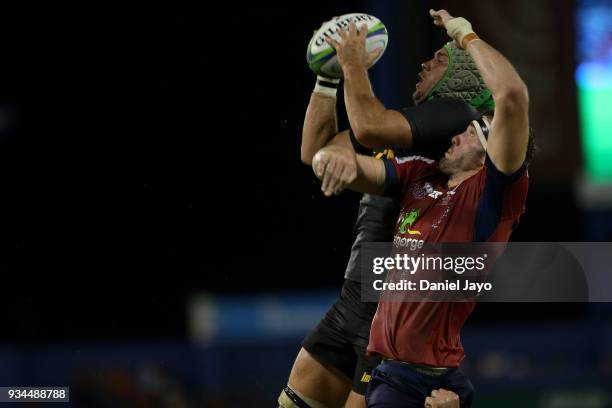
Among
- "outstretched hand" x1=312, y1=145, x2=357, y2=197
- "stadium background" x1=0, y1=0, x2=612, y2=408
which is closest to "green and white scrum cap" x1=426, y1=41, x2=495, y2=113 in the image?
"outstretched hand" x1=312, y1=145, x2=357, y2=197

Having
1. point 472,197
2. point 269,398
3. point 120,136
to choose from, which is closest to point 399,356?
point 472,197

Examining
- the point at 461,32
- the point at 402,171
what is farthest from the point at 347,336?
the point at 461,32

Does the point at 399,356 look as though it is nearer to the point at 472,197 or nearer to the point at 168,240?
the point at 472,197

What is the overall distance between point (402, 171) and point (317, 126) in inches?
15.0

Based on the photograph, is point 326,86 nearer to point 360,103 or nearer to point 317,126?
point 317,126

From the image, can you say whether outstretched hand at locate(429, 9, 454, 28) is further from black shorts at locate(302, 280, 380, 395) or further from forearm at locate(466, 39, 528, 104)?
black shorts at locate(302, 280, 380, 395)

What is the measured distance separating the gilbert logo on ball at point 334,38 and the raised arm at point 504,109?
0.40 metres

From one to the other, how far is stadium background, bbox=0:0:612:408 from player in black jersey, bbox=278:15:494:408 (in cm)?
423

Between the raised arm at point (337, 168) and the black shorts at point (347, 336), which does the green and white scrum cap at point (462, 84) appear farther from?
the black shorts at point (347, 336)

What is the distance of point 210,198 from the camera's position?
47.8ft

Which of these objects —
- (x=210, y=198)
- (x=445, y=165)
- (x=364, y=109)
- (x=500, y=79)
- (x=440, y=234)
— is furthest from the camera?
(x=210, y=198)

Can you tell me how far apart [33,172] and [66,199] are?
36.3 inches

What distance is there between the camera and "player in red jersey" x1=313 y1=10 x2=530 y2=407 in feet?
12.3

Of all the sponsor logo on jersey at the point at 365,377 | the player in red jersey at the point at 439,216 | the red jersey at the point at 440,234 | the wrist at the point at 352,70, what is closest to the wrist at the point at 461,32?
the player in red jersey at the point at 439,216
